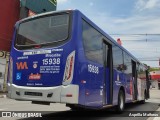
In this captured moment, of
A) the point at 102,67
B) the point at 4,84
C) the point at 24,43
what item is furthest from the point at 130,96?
the point at 4,84

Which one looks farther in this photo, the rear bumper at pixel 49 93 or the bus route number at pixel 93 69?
the bus route number at pixel 93 69

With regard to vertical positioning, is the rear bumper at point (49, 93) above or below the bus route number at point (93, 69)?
below

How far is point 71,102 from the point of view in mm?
Result: 7750

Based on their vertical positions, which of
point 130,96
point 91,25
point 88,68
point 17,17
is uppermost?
point 17,17

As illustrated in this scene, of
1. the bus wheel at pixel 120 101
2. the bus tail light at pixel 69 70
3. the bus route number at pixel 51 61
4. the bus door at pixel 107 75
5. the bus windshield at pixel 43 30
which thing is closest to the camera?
the bus tail light at pixel 69 70

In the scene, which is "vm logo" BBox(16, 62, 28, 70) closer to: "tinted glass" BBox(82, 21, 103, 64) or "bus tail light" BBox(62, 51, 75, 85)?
"bus tail light" BBox(62, 51, 75, 85)

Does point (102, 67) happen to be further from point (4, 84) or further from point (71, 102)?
point (4, 84)

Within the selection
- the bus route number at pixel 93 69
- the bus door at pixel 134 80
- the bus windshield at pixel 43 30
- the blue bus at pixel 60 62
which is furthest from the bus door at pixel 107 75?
the bus door at pixel 134 80

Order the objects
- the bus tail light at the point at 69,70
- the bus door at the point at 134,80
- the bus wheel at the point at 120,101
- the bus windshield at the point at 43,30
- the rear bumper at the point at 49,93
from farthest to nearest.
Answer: the bus door at the point at 134,80
the bus wheel at the point at 120,101
the bus windshield at the point at 43,30
the bus tail light at the point at 69,70
the rear bumper at the point at 49,93

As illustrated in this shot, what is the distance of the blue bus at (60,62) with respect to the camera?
7977mm

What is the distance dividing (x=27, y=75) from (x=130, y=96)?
25.1 feet

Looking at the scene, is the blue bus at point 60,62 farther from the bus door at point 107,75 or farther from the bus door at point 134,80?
the bus door at point 134,80

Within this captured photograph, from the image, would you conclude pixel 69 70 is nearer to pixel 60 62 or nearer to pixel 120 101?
pixel 60 62

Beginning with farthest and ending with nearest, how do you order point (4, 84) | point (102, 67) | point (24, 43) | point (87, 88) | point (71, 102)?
1. point (4, 84)
2. point (102, 67)
3. point (24, 43)
4. point (87, 88)
5. point (71, 102)
